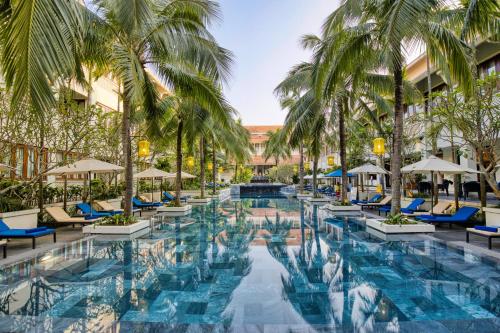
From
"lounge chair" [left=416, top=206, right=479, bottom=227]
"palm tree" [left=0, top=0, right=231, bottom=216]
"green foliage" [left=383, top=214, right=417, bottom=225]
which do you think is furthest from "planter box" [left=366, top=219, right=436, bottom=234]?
"palm tree" [left=0, top=0, right=231, bottom=216]

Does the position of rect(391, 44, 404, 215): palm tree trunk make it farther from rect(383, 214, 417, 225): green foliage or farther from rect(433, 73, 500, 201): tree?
rect(433, 73, 500, 201): tree

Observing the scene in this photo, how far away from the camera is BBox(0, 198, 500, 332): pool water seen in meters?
3.70

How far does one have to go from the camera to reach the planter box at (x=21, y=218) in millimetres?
8719

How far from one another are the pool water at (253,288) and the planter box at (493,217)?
6.58 ft

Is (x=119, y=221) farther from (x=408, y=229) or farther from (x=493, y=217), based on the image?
(x=493, y=217)

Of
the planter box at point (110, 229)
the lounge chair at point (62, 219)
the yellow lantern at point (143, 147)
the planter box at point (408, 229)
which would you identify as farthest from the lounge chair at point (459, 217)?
the lounge chair at point (62, 219)

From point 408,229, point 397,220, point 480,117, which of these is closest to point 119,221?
point 397,220

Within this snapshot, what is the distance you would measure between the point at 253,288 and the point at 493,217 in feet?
24.5

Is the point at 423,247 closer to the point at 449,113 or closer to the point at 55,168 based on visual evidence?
the point at 449,113

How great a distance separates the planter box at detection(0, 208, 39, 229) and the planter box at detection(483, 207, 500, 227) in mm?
13159

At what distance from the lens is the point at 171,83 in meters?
9.80

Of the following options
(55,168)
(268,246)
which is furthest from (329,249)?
(55,168)

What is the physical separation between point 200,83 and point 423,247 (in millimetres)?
7396

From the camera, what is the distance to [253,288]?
4.86 m
